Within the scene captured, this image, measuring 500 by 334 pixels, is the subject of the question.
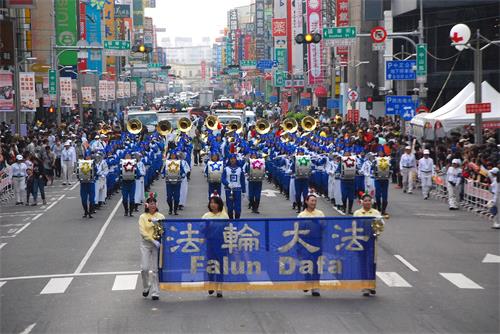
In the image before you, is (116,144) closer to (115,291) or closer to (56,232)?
(56,232)

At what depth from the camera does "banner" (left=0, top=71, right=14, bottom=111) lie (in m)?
44.6

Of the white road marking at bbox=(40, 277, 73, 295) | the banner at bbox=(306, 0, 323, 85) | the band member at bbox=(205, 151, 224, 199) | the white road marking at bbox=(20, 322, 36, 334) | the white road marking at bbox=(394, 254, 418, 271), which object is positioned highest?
the banner at bbox=(306, 0, 323, 85)

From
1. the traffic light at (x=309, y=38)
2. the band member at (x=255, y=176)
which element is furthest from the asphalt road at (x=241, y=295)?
the traffic light at (x=309, y=38)

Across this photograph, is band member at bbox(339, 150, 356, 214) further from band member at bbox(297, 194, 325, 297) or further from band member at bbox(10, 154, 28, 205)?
band member at bbox(297, 194, 325, 297)

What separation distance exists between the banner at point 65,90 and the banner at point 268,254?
153 ft

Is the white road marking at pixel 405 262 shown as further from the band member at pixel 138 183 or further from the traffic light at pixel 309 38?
the traffic light at pixel 309 38

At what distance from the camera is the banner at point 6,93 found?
44.6 meters

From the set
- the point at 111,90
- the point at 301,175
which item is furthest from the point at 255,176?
the point at 111,90

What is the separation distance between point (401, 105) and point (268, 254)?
26.7m

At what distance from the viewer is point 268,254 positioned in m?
14.6

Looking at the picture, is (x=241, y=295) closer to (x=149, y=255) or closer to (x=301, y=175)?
(x=149, y=255)

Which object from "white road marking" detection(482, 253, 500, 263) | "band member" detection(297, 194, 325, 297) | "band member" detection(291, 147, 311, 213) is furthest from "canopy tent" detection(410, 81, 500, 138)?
"band member" detection(297, 194, 325, 297)

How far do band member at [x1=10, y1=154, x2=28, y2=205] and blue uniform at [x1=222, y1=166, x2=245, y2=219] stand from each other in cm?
771

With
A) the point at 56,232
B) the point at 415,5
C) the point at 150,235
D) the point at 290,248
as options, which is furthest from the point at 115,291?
the point at 415,5
